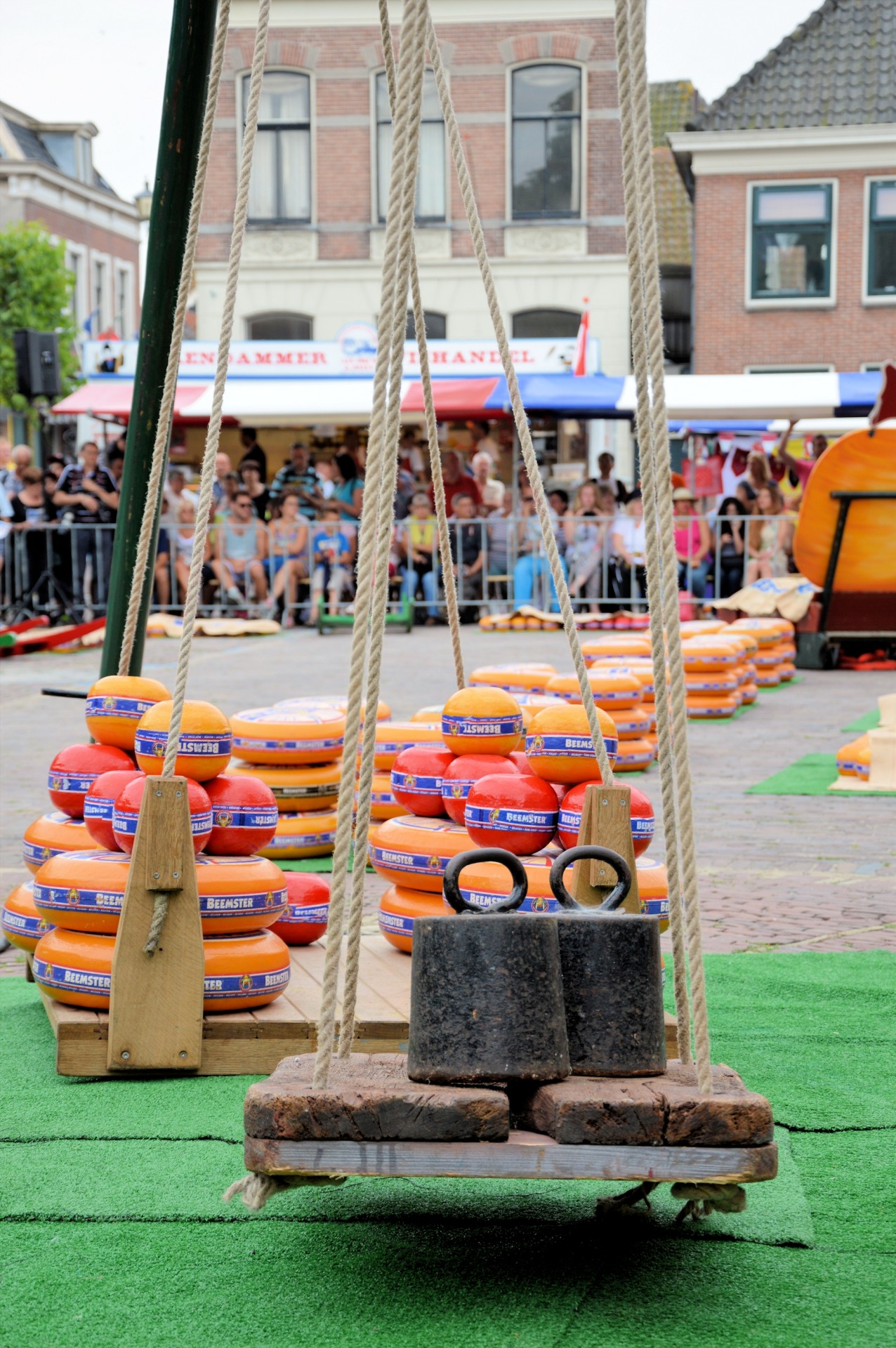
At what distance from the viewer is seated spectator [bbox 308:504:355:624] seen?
18.6m

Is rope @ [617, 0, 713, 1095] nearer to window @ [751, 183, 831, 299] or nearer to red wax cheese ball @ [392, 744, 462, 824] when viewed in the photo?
red wax cheese ball @ [392, 744, 462, 824]

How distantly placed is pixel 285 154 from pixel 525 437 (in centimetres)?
2936

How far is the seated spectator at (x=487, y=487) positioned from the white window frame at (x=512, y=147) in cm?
1212

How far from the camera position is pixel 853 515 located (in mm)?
12586

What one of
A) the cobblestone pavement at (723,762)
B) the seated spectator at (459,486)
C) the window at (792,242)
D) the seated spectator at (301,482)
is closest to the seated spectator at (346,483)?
the seated spectator at (301,482)

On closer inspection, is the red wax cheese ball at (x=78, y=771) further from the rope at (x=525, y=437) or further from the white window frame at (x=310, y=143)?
the white window frame at (x=310, y=143)

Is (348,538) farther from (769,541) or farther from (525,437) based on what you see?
(525,437)

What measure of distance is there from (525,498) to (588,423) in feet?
28.9

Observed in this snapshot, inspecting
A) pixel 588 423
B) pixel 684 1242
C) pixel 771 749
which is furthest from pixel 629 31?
pixel 588 423

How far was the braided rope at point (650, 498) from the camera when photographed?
2668 millimetres

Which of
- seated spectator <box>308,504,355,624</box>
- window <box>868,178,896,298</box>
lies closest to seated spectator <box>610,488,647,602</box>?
seated spectator <box>308,504,355,624</box>

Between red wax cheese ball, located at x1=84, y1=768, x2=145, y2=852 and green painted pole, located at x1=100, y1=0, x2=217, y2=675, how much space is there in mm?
735

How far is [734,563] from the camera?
58.0 ft

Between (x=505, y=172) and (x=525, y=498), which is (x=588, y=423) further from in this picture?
(x=525, y=498)
